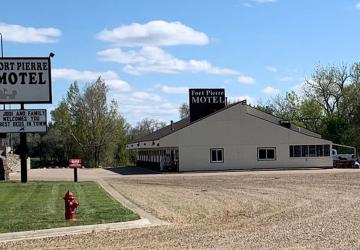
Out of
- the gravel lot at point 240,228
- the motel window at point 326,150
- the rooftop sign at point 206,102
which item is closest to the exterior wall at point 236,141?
the motel window at point 326,150

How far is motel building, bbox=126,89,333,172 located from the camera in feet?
181

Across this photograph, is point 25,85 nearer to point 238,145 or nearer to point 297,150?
point 238,145

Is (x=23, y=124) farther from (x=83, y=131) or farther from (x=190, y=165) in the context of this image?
(x=83, y=131)

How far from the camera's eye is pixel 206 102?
61.8m

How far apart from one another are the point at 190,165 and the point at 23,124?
926 inches

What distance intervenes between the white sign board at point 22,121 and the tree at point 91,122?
176 feet

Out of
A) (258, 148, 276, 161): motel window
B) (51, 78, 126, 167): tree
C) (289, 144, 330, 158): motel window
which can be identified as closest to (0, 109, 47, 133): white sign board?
(258, 148, 276, 161): motel window

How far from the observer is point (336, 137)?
78.4 meters

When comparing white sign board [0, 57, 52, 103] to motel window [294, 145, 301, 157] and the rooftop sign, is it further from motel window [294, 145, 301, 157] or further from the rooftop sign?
motel window [294, 145, 301, 157]

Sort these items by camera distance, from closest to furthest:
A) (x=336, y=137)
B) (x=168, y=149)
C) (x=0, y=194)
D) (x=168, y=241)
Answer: (x=168, y=241) → (x=0, y=194) → (x=168, y=149) → (x=336, y=137)

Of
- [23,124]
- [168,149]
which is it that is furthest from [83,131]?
[23,124]

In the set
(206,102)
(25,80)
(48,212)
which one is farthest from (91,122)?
(48,212)

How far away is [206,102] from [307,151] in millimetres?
11390

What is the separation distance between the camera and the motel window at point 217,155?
5575 centimetres
